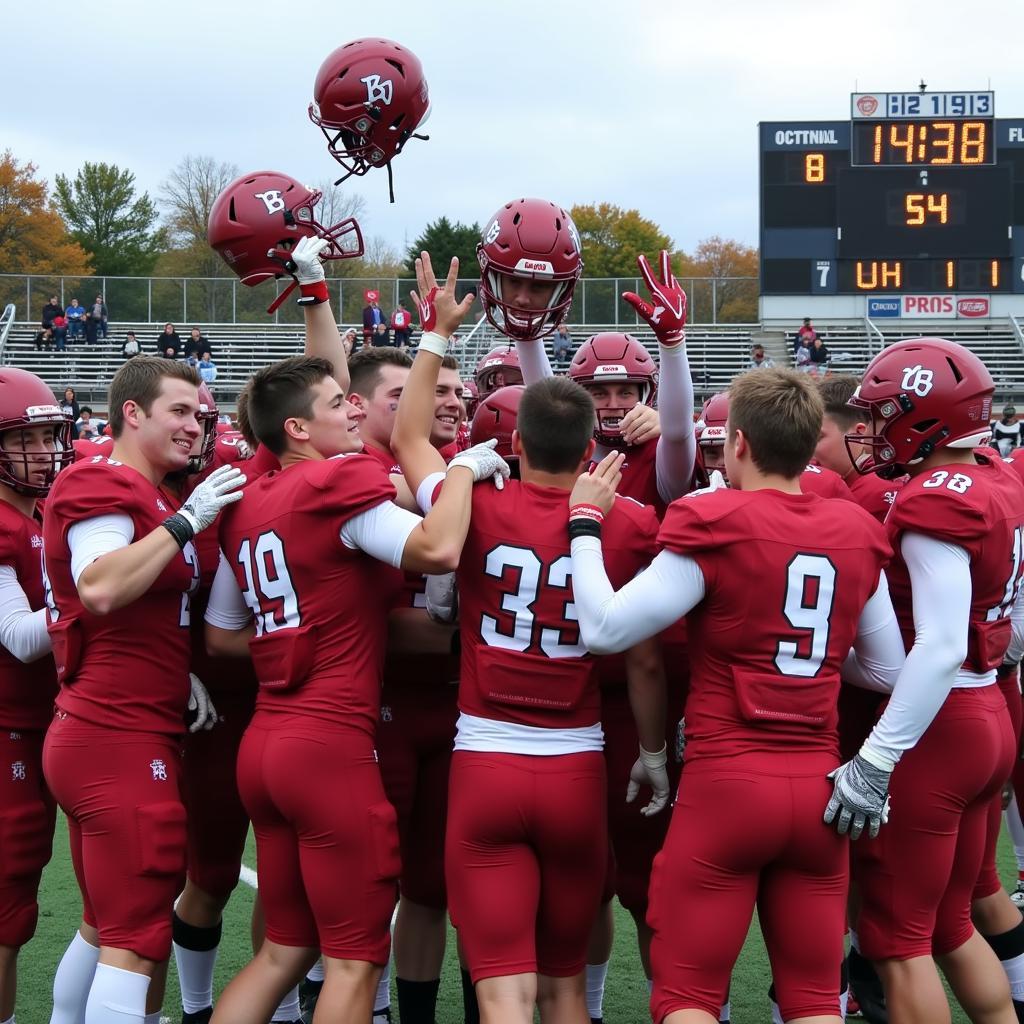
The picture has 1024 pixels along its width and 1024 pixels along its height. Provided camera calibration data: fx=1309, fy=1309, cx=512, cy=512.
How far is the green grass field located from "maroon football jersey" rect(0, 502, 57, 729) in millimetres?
1411

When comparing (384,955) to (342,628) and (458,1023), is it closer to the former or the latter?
(342,628)

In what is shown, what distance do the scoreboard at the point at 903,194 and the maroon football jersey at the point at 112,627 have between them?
19716 millimetres

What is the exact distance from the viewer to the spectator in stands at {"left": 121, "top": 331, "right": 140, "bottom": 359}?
2816cm

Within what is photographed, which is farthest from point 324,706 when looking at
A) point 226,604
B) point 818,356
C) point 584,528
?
point 818,356

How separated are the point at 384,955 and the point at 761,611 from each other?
163 centimetres

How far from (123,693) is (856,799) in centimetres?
234

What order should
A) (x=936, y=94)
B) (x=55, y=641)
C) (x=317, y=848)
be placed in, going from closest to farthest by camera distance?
1. (x=317, y=848)
2. (x=55, y=641)
3. (x=936, y=94)

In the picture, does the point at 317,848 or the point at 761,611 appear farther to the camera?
the point at 317,848

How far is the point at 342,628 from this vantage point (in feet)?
13.9

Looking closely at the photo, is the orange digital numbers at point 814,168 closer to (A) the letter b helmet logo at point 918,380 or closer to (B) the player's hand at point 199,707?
(A) the letter b helmet logo at point 918,380

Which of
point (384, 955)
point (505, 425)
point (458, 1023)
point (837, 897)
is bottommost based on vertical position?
point (458, 1023)

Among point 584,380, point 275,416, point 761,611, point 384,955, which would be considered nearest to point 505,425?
point 584,380

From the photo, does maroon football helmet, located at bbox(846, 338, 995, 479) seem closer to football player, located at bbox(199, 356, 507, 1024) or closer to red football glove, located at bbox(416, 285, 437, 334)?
football player, located at bbox(199, 356, 507, 1024)

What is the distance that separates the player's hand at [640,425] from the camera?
16.5 feet
